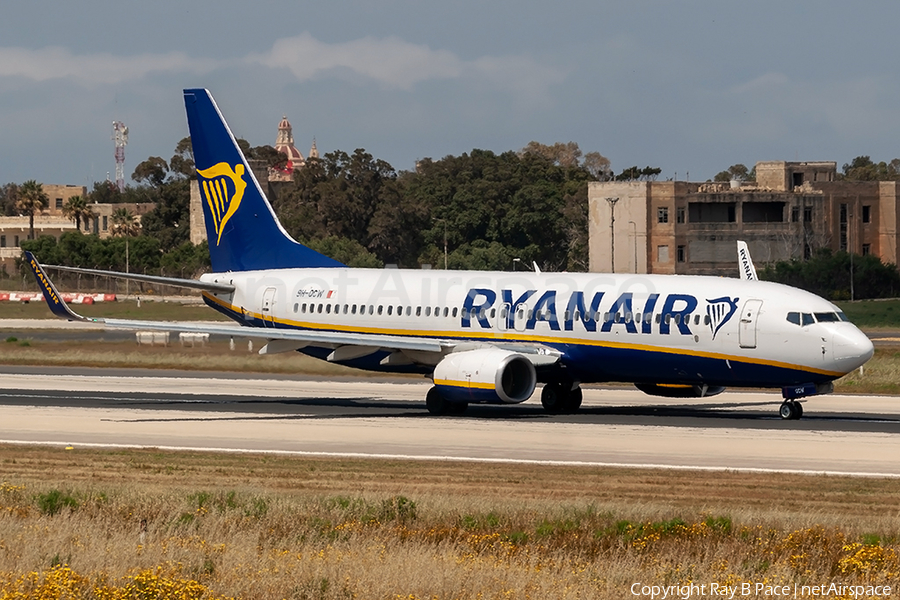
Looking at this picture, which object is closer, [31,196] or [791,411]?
[791,411]

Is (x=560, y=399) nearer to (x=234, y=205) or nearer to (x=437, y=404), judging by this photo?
(x=437, y=404)

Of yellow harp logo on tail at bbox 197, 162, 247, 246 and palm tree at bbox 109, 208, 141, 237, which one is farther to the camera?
palm tree at bbox 109, 208, 141, 237

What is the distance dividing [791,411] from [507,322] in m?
8.35

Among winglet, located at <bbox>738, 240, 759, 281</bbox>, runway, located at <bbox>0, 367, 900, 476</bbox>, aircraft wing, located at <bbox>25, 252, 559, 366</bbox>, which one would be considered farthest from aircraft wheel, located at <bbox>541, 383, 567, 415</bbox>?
winglet, located at <bbox>738, 240, 759, 281</bbox>

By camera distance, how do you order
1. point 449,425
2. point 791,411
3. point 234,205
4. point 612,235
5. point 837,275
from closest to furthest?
point 449,425
point 791,411
point 234,205
point 837,275
point 612,235

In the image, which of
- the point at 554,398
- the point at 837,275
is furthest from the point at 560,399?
the point at 837,275

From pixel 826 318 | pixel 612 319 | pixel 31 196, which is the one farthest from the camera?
pixel 31 196

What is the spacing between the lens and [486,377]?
37875mm

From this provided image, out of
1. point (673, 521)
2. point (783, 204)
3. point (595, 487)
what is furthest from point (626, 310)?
point (783, 204)

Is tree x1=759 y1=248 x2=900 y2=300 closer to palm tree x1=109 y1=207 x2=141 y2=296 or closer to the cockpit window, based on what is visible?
the cockpit window

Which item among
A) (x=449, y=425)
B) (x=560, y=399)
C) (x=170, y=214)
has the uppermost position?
(x=170, y=214)

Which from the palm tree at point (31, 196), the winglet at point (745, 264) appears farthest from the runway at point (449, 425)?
the palm tree at point (31, 196)

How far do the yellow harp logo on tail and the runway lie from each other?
5971 mm

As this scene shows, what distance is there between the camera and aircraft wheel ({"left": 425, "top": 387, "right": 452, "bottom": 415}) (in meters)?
40.2
